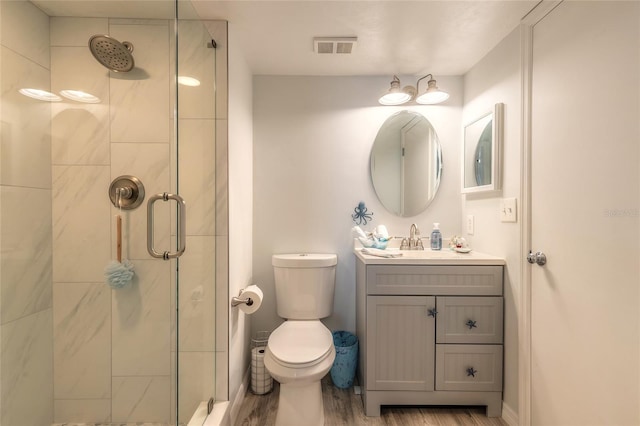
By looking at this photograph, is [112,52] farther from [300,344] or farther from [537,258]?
[537,258]

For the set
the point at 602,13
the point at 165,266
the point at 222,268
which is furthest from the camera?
the point at 222,268

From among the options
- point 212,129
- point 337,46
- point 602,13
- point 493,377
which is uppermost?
point 337,46

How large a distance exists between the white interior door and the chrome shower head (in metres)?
1.94

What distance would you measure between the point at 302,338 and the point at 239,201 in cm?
88

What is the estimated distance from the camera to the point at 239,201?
173cm

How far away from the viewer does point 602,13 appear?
1041 mm

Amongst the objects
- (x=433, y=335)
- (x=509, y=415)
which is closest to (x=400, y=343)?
Answer: (x=433, y=335)

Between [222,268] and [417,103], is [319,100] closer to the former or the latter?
[417,103]

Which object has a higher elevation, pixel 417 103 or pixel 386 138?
pixel 417 103

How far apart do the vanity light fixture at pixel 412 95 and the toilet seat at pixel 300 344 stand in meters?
1.57

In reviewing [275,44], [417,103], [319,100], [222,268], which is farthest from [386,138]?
[222,268]

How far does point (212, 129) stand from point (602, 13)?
168 centimetres

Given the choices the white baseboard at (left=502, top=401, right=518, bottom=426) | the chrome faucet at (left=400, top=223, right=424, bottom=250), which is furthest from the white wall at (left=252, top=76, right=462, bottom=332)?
the white baseboard at (left=502, top=401, right=518, bottom=426)

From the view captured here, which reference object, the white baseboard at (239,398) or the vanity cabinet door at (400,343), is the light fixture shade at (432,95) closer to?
the vanity cabinet door at (400,343)
